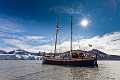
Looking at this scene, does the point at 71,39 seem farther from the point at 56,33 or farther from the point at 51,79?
the point at 51,79

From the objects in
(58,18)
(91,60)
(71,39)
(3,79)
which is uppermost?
(58,18)

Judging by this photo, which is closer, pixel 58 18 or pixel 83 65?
pixel 83 65

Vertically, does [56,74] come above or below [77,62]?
below

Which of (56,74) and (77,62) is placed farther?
(77,62)

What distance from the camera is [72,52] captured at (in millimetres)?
79250

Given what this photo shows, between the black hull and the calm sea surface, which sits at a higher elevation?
the black hull

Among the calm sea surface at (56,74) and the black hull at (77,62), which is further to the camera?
the black hull at (77,62)

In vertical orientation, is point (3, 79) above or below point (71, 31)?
below

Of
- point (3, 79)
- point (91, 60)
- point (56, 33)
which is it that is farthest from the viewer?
point (56, 33)

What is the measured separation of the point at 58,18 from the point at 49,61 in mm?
25137

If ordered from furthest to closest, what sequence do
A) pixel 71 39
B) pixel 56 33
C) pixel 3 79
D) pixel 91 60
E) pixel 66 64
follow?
pixel 56 33
pixel 71 39
pixel 66 64
pixel 91 60
pixel 3 79

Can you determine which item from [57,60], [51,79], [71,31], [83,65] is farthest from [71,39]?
[51,79]

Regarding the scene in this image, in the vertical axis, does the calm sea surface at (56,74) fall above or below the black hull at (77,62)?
below

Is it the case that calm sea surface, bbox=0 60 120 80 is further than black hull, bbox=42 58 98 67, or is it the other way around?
black hull, bbox=42 58 98 67
